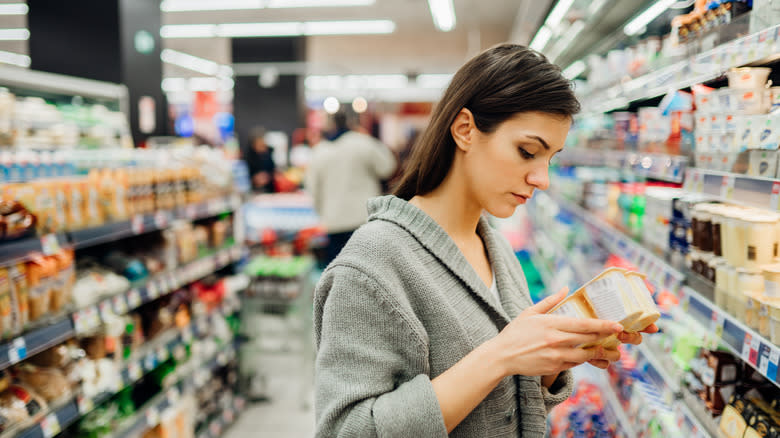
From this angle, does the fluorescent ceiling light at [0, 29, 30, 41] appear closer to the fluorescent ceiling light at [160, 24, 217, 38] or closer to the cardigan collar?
the fluorescent ceiling light at [160, 24, 217, 38]

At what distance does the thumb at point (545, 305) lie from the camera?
104 cm

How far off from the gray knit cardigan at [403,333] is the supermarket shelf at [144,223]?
1.62 meters

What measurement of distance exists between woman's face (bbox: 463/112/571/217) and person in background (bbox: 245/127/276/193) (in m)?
7.40

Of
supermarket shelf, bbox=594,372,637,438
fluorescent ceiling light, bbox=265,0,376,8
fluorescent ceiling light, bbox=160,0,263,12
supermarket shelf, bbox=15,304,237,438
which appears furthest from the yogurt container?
fluorescent ceiling light, bbox=160,0,263,12

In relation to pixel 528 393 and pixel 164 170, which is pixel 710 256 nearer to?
pixel 528 393

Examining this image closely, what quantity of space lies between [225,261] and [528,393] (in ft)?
10.1

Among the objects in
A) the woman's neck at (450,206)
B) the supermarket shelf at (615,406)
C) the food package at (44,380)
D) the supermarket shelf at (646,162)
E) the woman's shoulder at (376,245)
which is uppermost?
the supermarket shelf at (646,162)

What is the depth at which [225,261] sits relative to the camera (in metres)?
3.93

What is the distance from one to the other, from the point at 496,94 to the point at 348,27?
10.1 m

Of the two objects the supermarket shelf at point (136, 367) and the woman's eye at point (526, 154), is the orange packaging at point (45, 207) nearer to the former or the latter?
the supermarket shelf at point (136, 367)

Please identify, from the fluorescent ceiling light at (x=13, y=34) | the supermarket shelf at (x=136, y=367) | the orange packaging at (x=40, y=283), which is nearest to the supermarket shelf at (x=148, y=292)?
the orange packaging at (x=40, y=283)

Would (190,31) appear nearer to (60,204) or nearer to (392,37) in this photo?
(392,37)

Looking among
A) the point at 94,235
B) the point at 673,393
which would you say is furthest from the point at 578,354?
the point at 94,235

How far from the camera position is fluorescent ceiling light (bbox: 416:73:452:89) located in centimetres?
1833
